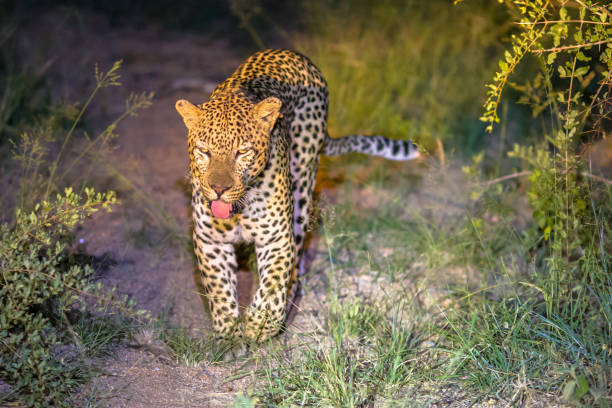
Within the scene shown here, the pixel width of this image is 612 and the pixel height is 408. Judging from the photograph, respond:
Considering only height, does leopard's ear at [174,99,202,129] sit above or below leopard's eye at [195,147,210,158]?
above

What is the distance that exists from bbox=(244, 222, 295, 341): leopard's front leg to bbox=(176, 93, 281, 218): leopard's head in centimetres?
Answer: 50

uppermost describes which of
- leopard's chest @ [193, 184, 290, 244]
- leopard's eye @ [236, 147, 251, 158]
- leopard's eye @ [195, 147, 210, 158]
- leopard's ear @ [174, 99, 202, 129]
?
leopard's ear @ [174, 99, 202, 129]

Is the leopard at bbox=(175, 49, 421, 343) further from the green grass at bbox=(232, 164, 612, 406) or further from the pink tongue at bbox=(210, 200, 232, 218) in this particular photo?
the green grass at bbox=(232, 164, 612, 406)

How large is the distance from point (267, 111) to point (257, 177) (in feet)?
1.46

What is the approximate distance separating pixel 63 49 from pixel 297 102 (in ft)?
19.4

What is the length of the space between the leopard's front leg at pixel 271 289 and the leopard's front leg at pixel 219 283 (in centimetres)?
13

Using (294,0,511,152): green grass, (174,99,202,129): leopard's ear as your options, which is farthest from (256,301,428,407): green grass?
(294,0,511,152): green grass

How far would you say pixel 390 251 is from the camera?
5781mm

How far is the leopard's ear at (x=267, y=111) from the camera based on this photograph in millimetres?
3922

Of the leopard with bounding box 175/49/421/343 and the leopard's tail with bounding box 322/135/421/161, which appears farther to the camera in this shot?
the leopard's tail with bounding box 322/135/421/161

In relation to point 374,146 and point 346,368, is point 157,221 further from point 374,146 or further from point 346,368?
point 346,368

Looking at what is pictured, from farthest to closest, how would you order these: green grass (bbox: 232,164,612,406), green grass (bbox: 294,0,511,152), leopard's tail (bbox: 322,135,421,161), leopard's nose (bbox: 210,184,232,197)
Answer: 1. green grass (bbox: 294,0,511,152)
2. leopard's tail (bbox: 322,135,421,161)
3. leopard's nose (bbox: 210,184,232,197)
4. green grass (bbox: 232,164,612,406)

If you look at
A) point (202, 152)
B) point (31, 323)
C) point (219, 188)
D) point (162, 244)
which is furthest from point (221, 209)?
point (162, 244)

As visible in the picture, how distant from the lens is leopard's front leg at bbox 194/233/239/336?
169 inches
